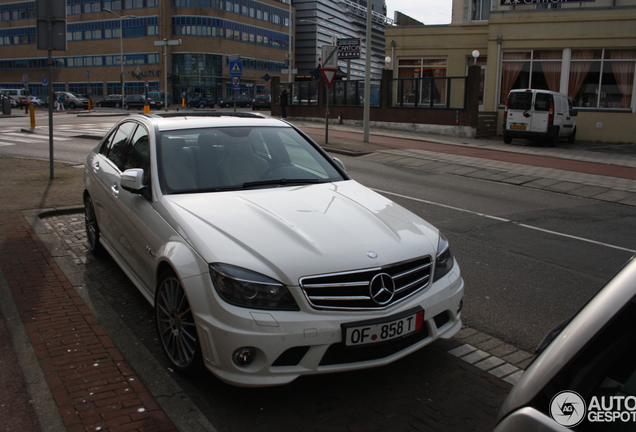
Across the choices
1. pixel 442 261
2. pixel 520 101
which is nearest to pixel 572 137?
pixel 520 101

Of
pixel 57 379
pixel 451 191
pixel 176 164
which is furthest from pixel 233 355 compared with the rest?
pixel 451 191

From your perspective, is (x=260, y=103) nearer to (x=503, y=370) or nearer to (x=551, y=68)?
(x=551, y=68)

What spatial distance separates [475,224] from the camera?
8477mm

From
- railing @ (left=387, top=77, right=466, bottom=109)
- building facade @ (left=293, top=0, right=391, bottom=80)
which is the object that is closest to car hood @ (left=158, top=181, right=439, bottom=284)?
railing @ (left=387, top=77, right=466, bottom=109)

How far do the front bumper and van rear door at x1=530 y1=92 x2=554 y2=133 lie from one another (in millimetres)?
20082

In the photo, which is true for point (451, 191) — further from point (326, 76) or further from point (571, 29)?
point (571, 29)

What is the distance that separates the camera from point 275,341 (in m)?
3.07

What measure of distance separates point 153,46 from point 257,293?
8245 centimetres

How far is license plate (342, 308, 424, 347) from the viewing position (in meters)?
3.15

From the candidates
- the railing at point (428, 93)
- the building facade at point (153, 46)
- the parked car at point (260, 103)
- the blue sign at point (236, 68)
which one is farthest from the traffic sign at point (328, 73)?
the building facade at point (153, 46)

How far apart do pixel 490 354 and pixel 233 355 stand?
2.00 metres

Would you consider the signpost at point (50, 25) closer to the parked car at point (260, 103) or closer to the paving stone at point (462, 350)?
the paving stone at point (462, 350)

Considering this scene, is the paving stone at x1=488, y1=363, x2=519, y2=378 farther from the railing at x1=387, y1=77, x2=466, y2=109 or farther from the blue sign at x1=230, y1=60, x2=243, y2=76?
the railing at x1=387, y1=77, x2=466, y2=109

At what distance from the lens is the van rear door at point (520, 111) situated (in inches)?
843
